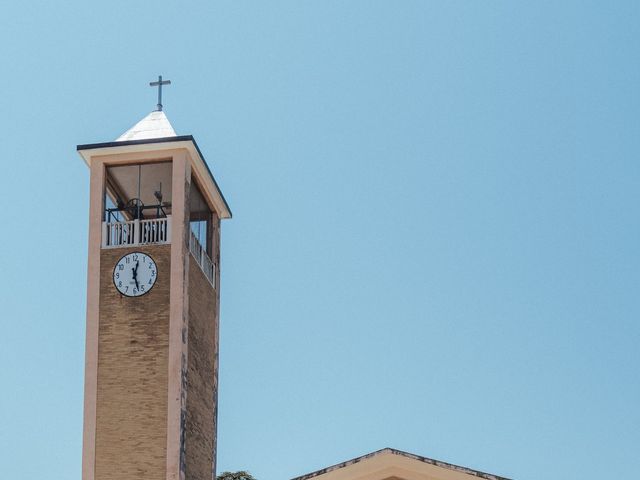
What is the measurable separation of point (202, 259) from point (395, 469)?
1093 centimetres

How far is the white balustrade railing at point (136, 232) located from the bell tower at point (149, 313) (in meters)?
0.02

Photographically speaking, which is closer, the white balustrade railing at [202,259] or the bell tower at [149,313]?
the bell tower at [149,313]

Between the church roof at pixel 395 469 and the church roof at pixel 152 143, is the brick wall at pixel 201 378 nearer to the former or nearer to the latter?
the church roof at pixel 152 143

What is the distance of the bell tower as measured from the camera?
77.4ft

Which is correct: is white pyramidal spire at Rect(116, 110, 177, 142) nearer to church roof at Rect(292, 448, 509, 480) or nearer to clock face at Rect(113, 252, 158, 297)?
clock face at Rect(113, 252, 158, 297)

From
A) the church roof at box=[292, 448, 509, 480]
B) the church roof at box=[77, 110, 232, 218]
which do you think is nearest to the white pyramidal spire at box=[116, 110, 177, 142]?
the church roof at box=[77, 110, 232, 218]

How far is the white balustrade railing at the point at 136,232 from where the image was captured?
82.4 feet

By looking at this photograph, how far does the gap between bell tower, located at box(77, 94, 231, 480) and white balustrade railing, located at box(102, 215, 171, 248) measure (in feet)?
0.07

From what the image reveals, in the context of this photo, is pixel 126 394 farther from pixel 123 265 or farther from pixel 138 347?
pixel 123 265

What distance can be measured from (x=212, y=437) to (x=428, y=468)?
10762mm

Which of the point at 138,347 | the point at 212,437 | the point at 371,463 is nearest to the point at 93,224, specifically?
the point at 138,347

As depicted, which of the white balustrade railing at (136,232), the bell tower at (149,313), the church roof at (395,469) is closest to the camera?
the church roof at (395,469)

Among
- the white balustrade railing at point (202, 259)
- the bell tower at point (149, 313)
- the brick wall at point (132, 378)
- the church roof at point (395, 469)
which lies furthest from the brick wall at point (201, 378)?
the church roof at point (395, 469)

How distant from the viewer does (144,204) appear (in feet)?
88.3
